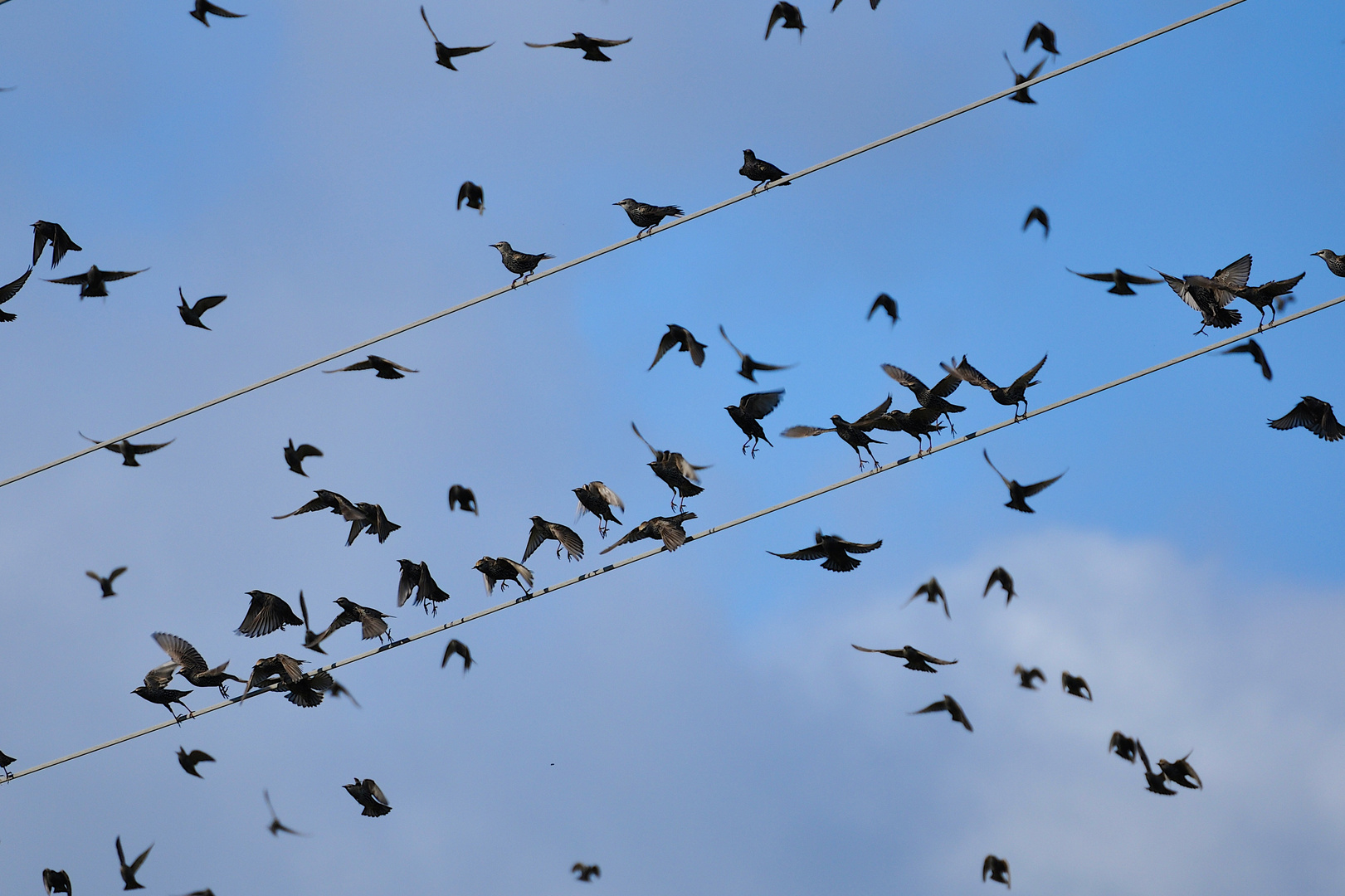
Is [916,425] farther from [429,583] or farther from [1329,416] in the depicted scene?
[429,583]

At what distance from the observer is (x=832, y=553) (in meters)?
14.4

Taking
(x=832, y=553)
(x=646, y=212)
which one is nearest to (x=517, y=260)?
(x=646, y=212)

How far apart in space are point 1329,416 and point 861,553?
5228 mm

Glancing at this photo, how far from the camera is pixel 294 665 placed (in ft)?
43.0

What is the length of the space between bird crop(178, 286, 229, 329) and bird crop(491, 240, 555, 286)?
3677mm

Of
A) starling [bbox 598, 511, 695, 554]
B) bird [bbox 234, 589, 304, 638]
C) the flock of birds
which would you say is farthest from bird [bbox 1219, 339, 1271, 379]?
bird [bbox 234, 589, 304, 638]

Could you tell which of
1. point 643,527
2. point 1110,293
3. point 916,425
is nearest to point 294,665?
point 643,527

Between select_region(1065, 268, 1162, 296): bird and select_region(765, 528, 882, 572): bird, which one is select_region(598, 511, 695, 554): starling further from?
select_region(1065, 268, 1162, 296): bird

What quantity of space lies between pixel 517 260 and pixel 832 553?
5.84 meters

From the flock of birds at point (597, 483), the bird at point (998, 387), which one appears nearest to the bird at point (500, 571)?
the flock of birds at point (597, 483)

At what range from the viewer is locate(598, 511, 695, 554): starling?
12.9 meters

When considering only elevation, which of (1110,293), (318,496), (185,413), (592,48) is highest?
(592,48)

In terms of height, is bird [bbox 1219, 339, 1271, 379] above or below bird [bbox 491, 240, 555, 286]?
below

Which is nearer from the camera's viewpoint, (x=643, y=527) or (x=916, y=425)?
(x=643, y=527)
